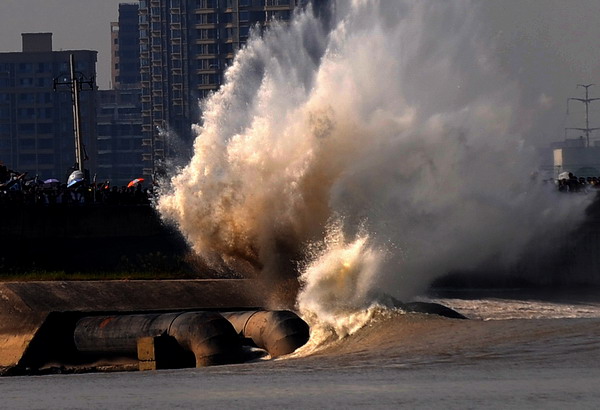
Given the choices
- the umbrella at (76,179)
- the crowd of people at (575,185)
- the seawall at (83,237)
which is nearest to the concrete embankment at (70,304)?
the seawall at (83,237)

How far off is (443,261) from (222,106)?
899 cm

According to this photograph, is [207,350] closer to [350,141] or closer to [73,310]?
[73,310]

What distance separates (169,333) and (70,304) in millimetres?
5455

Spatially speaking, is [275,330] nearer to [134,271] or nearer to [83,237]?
[134,271]

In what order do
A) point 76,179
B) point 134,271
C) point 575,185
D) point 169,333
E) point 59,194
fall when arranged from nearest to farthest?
point 169,333 → point 134,271 → point 59,194 → point 575,185 → point 76,179

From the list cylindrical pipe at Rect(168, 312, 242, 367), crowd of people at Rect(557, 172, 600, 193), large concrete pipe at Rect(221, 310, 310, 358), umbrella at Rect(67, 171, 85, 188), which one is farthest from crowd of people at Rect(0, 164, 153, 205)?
cylindrical pipe at Rect(168, 312, 242, 367)

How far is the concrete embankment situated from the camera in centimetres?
3634

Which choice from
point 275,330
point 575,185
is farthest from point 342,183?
point 575,185

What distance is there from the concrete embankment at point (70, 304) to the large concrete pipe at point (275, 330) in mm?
4594

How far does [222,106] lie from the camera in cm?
4653

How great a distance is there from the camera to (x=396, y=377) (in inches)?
943

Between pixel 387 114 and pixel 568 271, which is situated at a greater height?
pixel 387 114

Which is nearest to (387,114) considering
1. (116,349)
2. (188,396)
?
(116,349)

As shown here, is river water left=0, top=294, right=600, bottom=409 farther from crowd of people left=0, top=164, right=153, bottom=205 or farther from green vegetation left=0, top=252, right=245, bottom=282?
crowd of people left=0, top=164, right=153, bottom=205
